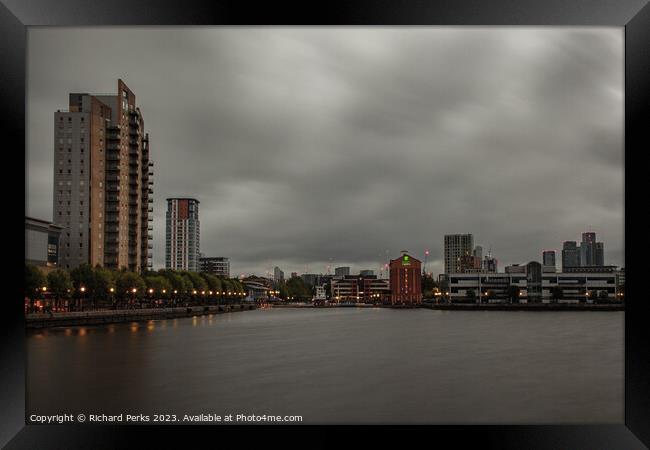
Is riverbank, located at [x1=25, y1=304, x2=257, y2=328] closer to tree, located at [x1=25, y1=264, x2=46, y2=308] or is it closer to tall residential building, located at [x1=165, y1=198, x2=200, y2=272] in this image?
tree, located at [x1=25, y1=264, x2=46, y2=308]

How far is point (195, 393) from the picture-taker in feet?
45.5

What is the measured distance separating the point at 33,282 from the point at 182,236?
127m

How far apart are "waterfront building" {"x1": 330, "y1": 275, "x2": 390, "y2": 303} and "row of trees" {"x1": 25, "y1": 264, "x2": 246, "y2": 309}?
73578 mm

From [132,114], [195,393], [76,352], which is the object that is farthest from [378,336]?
[132,114]

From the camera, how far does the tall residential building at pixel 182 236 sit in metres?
159

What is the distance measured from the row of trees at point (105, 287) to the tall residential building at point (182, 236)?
94.2 m

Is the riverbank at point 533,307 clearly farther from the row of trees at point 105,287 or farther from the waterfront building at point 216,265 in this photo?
the waterfront building at point 216,265

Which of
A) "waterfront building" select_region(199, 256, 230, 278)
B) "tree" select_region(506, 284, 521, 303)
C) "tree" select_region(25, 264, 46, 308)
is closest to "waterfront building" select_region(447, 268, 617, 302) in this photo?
"tree" select_region(506, 284, 521, 303)

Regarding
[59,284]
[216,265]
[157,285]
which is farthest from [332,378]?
[216,265]

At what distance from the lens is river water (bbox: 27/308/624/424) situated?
11.8 metres

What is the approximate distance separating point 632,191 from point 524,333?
3061cm

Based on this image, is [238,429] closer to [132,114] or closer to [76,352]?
[76,352]

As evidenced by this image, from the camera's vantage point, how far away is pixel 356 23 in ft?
17.7

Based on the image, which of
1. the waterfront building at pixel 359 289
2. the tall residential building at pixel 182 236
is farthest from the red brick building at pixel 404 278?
the tall residential building at pixel 182 236
